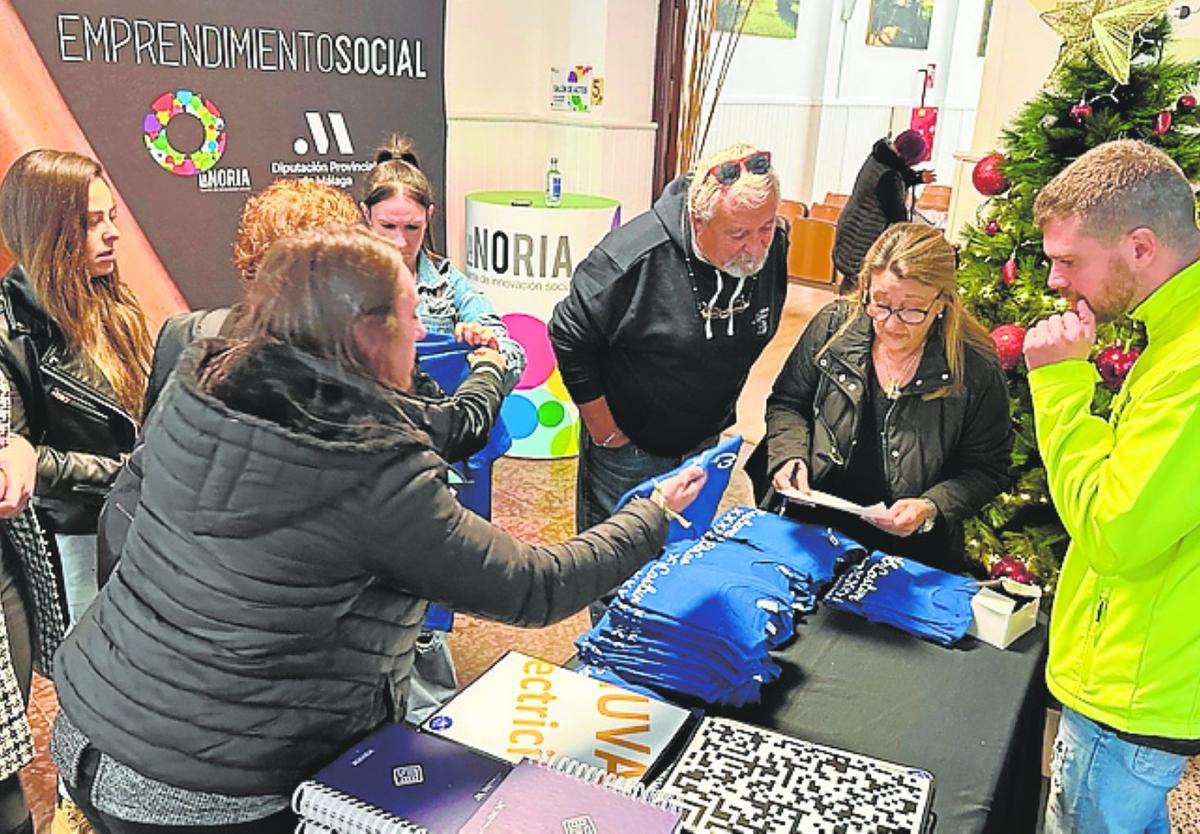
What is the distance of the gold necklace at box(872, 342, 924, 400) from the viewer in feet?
6.54

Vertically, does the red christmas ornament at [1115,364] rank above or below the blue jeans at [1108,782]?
above

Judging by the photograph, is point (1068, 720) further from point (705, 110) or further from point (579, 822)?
point (705, 110)

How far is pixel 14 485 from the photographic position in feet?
5.25

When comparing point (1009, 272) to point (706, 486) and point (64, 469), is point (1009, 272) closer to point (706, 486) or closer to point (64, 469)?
point (706, 486)

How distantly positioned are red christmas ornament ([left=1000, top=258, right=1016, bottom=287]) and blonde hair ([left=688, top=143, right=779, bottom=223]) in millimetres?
893

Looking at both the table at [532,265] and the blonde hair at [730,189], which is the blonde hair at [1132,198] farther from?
the table at [532,265]

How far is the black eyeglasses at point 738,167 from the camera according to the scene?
2.09 m

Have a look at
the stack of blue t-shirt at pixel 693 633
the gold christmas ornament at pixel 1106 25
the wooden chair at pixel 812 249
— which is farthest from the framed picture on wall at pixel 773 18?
the stack of blue t-shirt at pixel 693 633

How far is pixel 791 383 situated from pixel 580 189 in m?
3.05

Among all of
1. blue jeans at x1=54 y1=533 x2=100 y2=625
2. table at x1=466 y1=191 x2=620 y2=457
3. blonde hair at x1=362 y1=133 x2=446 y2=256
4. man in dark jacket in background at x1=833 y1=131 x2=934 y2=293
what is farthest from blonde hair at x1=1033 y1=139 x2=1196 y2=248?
man in dark jacket in background at x1=833 y1=131 x2=934 y2=293

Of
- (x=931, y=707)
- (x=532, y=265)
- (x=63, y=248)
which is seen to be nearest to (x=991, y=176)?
(x=931, y=707)

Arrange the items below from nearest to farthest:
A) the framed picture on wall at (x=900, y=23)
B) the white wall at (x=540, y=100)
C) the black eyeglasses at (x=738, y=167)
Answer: the black eyeglasses at (x=738, y=167) → the white wall at (x=540, y=100) → the framed picture on wall at (x=900, y=23)

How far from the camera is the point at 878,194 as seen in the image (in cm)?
478

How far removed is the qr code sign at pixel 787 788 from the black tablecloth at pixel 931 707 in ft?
0.37
